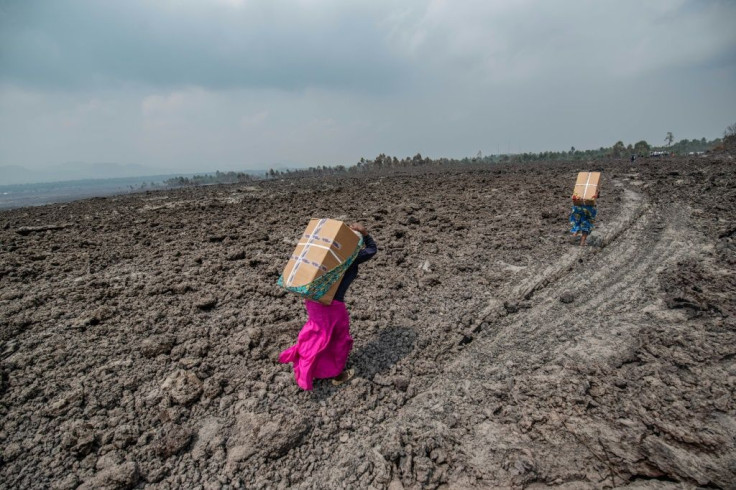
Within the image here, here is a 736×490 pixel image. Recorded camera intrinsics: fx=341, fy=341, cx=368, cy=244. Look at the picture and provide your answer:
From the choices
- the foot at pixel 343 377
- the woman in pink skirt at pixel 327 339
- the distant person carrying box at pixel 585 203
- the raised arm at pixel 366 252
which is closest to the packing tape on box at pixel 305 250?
the woman in pink skirt at pixel 327 339

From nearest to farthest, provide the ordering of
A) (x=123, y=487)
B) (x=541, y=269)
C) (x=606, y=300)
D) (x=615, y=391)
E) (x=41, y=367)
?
(x=123, y=487)
(x=615, y=391)
(x=41, y=367)
(x=606, y=300)
(x=541, y=269)

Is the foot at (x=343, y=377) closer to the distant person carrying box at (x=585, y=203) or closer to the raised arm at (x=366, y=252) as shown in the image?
the raised arm at (x=366, y=252)

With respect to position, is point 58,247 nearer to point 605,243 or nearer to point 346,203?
point 346,203

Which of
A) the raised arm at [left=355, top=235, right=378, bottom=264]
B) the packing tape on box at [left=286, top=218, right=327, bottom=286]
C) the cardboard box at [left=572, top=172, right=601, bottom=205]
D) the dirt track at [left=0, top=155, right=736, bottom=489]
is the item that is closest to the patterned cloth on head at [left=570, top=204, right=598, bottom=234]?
the cardboard box at [left=572, top=172, right=601, bottom=205]

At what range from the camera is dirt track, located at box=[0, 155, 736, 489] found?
2848 mm

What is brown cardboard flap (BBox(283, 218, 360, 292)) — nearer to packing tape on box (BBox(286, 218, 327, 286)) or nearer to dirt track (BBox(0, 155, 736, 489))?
packing tape on box (BBox(286, 218, 327, 286))

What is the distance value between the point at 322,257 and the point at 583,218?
703 centimetres

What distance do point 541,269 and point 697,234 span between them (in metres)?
A: 4.34

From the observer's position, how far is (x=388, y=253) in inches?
309

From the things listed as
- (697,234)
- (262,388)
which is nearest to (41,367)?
(262,388)

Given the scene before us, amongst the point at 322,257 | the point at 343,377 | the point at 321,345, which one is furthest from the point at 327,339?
A: the point at 322,257

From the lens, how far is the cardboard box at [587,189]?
297 inches

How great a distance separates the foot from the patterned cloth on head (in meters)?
6.62

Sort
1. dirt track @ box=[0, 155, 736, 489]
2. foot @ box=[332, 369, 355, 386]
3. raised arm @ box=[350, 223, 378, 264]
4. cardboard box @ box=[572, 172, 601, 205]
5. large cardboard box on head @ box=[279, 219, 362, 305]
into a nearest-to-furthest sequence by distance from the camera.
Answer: dirt track @ box=[0, 155, 736, 489], large cardboard box on head @ box=[279, 219, 362, 305], raised arm @ box=[350, 223, 378, 264], foot @ box=[332, 369, 355, 386], cardboard box @ box=[572, 172, 601, 205]
